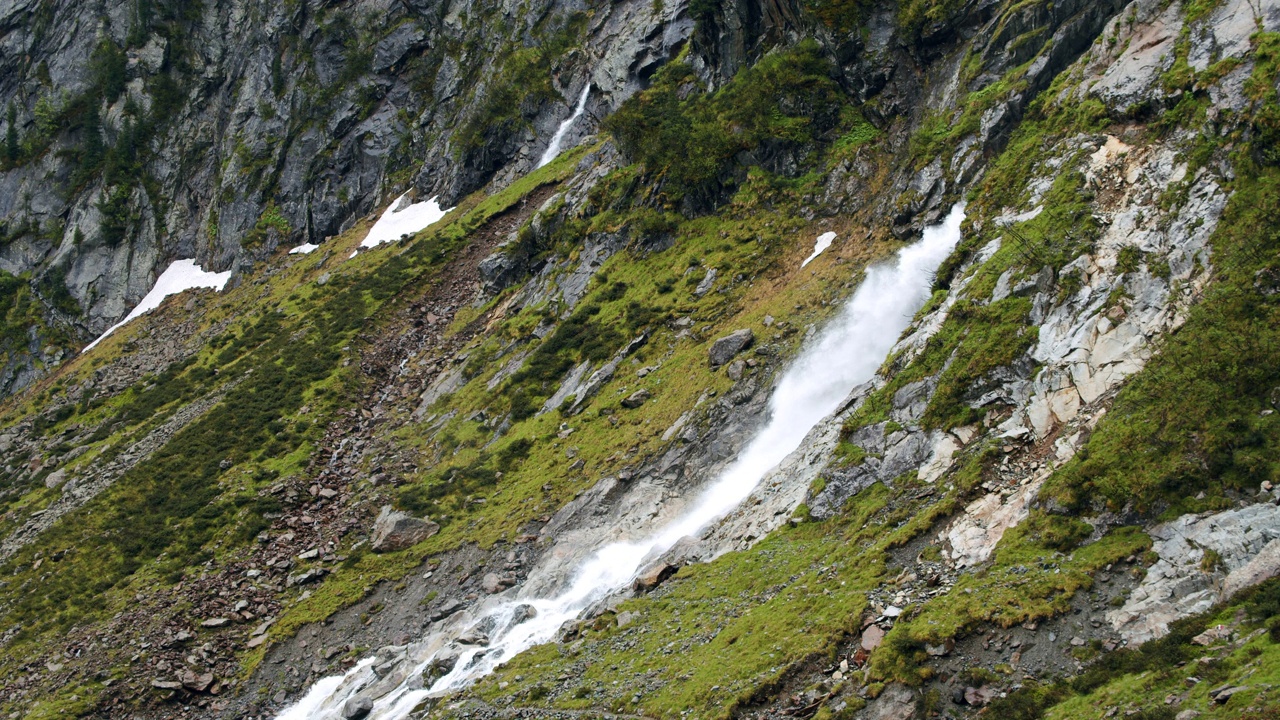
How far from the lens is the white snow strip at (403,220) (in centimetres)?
7988

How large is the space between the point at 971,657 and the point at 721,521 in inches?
515

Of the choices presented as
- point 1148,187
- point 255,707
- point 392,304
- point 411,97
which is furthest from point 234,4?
point 1148,187

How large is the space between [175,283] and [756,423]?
86.3 m

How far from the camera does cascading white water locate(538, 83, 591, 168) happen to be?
80.0 meters

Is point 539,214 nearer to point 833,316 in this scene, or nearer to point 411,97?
point 833,316

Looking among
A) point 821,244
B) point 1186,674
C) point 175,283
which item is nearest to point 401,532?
point 821,244

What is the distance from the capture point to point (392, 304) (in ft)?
209

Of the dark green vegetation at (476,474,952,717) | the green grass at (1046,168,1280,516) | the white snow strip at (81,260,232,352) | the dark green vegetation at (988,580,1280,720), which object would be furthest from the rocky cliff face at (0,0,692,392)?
the dark green vegetation at (988,580,1280,720)

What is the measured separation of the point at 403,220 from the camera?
82.2m

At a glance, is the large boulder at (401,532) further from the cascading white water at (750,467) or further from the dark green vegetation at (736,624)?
the dark green vegetation at (736,624)

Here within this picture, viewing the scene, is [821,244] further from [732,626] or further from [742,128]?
[732,626]

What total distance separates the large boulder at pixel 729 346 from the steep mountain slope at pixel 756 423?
21 cm

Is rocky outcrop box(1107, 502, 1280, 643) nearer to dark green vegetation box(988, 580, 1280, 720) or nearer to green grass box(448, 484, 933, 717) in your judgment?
dark green vegetation box(988, 580, 1280, 720)

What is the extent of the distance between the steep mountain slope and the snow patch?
4.20 meters
